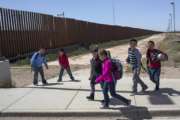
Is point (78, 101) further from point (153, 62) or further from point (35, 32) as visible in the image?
point (35, 32)

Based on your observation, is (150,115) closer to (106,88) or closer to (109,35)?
(106,88)

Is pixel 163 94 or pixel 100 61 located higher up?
pixel 100 61

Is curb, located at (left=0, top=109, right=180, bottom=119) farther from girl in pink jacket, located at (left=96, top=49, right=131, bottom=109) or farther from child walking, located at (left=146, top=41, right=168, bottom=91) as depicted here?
child walking, located at (left=146, top=41, right=168, bottom=91)

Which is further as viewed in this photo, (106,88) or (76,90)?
(76,90)

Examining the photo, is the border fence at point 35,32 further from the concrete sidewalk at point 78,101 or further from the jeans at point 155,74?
the jeans at point 155,74

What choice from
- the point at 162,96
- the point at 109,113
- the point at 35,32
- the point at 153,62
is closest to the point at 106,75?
the point at 109,113

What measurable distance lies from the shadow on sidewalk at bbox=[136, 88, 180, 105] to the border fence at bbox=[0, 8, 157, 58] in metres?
13.0

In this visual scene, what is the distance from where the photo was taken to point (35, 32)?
29.6 meters

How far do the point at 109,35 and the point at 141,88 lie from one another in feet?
165

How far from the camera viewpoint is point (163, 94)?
450 inches

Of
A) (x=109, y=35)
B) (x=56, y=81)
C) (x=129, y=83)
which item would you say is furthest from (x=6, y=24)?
(x=109, y=35)

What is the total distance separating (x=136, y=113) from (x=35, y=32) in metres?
20.6

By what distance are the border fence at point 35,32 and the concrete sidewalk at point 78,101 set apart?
36.7ft

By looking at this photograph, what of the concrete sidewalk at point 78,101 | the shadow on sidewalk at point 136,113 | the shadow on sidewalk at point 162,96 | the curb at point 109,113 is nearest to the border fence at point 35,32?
the concrete sidewalk at point 78,101
